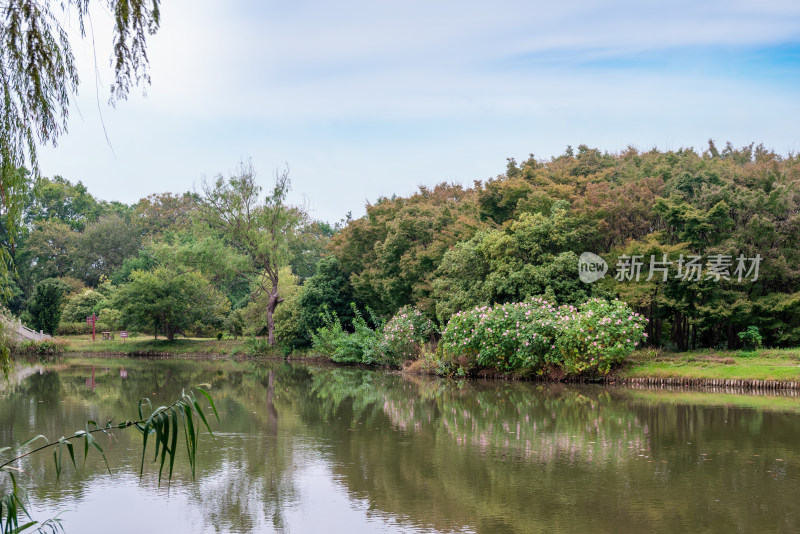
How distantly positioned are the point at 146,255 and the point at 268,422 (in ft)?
121

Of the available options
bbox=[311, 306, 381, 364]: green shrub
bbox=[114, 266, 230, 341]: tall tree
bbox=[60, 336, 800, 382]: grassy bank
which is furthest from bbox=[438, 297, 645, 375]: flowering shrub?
bbox=[114, 266, 230, 341]: tall tree

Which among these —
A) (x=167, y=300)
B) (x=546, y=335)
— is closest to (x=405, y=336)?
(x=546, y=335)

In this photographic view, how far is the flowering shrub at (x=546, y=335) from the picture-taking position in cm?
1916

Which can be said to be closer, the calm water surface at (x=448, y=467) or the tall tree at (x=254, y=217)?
the calm water surface at (x=448, y=467)

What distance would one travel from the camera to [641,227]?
22.2 metres

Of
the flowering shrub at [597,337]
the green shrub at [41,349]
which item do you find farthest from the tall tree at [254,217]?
the flowering shrub at [597,337]

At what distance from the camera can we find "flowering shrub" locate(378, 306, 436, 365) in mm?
24969

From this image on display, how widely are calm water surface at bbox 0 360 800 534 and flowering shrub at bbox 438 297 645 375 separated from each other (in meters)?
1.84

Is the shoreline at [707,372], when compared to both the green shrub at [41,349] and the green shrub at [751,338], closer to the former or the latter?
the green shrub at [751,338]

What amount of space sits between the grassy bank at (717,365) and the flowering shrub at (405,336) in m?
7.03

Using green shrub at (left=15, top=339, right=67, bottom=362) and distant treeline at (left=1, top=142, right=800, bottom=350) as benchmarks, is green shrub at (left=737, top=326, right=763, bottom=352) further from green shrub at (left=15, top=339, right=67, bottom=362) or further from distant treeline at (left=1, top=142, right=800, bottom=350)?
green shrub at (left=15, top=339, right=67, bottom=362)

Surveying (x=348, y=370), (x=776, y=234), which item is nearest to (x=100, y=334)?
(x=348, y=370)

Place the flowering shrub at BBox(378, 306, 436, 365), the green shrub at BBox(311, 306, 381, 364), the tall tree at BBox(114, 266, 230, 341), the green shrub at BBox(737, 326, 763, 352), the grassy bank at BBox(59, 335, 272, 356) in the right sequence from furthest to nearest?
the tall tree at BBox(114, 266, 230, 341), the grassy bank at BBox(59, 335, 272, 356), the green shrub at BBox(311, 306, 381, 364), the flowering shrub at BBox(378, 306, 436, 365), the green shrub at BBox(737, 326, 763, 352)

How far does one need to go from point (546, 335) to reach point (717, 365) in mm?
4363
